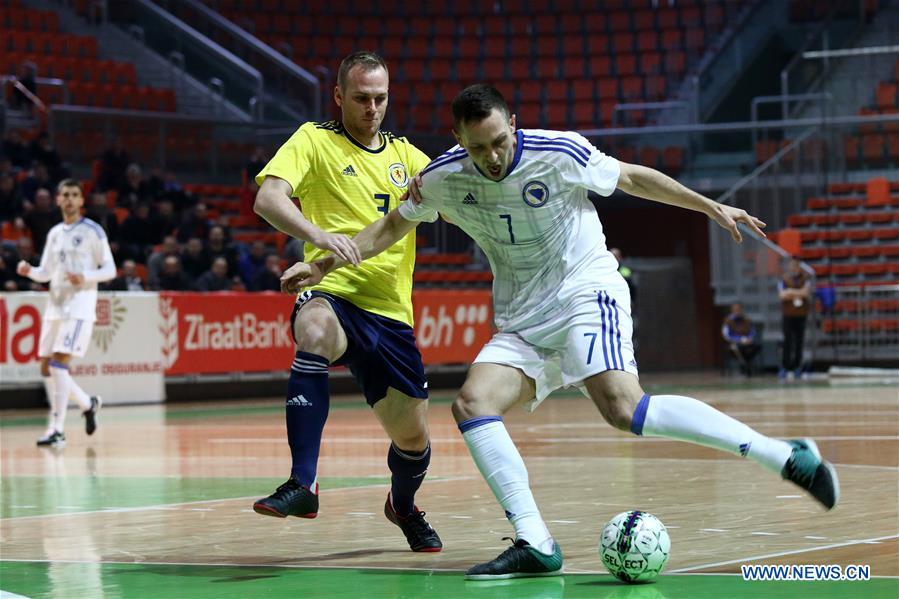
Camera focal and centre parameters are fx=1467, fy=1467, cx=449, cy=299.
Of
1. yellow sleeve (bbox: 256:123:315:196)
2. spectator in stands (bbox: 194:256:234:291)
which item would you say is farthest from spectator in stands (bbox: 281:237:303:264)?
yellow sleeve (bbox: 256:123:315:196)

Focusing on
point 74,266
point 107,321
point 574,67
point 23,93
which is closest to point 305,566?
point 74,266

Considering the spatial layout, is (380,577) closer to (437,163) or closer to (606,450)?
(437,163)

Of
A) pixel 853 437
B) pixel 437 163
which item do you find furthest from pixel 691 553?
pixel 853 437

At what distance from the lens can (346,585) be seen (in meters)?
5.74

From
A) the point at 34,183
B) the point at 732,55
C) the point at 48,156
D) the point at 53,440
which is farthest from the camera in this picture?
the point at 732,55

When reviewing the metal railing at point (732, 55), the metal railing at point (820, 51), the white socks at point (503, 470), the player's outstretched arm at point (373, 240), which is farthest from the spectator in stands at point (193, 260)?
the white socks at point (503, 470)

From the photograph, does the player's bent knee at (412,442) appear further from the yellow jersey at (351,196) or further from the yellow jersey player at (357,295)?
the yellow jersey at (351,196)

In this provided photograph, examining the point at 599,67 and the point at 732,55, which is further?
the point at 599,67

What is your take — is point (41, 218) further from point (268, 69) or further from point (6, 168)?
point (268, 69)

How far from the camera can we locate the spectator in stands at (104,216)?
23203mm

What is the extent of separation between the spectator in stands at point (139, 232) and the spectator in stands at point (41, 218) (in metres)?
1.86

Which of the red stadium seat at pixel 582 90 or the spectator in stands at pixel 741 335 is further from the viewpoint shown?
the red stadium seat at pixel 582 90

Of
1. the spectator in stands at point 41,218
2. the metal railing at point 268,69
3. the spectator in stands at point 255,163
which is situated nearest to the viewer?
the spectator in stands at point 41,218

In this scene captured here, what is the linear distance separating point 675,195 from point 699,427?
3.42 ft
